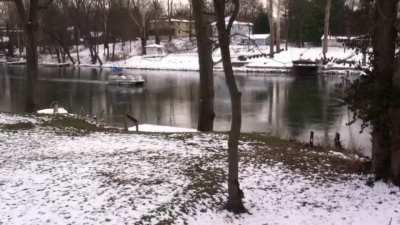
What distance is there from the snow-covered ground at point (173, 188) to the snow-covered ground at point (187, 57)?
39.2 metres

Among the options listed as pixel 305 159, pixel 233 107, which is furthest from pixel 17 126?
pixel 233 107

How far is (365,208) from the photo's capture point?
7547 millimetres

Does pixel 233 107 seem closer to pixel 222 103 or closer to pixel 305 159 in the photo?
pixel 305 159

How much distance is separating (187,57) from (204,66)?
53.5 m

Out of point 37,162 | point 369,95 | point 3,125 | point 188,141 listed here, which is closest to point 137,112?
point 3,125

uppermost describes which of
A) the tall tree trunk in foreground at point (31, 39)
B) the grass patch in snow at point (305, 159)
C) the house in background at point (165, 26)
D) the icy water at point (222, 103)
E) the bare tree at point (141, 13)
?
the bare tree at point (141, 13)

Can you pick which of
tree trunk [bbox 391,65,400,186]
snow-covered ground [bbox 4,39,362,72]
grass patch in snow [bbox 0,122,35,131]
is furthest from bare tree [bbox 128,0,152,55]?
tree trunk [bbox 391,65,400,186]

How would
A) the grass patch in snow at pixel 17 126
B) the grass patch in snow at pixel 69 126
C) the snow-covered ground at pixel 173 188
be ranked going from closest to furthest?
the snow-covered ground at pixel 173 188, the grass patch in snow at pixel 17 126, the grass patch in snow at pixel 69 126

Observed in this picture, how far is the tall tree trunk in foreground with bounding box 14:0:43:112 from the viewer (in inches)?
693

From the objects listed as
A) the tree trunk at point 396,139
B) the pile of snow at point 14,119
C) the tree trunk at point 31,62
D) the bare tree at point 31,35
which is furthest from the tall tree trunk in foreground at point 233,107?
the tree trunk at point 31,62

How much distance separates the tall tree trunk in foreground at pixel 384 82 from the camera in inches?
319

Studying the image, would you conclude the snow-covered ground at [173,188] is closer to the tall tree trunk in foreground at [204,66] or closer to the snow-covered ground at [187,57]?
the tall tree trunk in foreground at [204,66]

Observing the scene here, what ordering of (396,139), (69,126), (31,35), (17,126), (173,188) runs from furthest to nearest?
(31,35)
(69,126)
(17,126)
(396,139)
(173,188)

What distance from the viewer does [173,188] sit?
7969 mm
